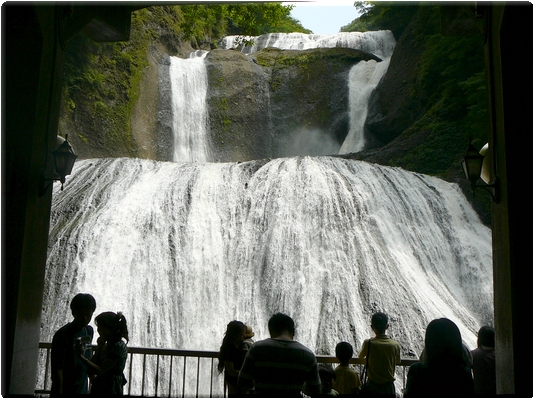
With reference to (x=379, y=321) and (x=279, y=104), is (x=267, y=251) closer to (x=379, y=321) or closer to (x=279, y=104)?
(x=379, y=321)

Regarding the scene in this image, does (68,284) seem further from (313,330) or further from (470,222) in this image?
(470,222)

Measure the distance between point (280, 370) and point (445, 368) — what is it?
1060 mm

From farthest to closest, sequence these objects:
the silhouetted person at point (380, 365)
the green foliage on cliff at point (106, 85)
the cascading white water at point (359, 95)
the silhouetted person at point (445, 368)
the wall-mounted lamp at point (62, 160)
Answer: the cascading white water at point (359, 95)
the green foliage on cliff at point (106, 85)
the wall-mounted lamp at point (62, 160)
the silhouetted person at point (380, 365)
the silhouetted person at point (445, 368)

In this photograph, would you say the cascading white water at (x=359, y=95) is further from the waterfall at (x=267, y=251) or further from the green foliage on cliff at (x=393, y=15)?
the waterfall at (x=267, y=251)

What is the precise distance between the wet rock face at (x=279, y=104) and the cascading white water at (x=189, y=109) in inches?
16.3

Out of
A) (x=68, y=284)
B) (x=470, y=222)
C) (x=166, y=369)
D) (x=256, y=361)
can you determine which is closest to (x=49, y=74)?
(x=256, y=361)

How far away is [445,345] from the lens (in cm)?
367

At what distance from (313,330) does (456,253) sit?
16.5ft

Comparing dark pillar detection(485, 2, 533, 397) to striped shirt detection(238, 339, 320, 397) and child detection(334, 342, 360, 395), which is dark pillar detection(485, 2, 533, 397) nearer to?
child detection(334, 342, 360, 395)

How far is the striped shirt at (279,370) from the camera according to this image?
383cm

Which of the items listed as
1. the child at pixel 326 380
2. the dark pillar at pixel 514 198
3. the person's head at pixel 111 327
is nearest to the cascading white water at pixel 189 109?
the dark pillar at pixel 514 198

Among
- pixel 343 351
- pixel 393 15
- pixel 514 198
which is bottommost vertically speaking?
pixel 343 351

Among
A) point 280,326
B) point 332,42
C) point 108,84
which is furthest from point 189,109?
point 280,326

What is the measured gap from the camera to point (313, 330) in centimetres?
1158
